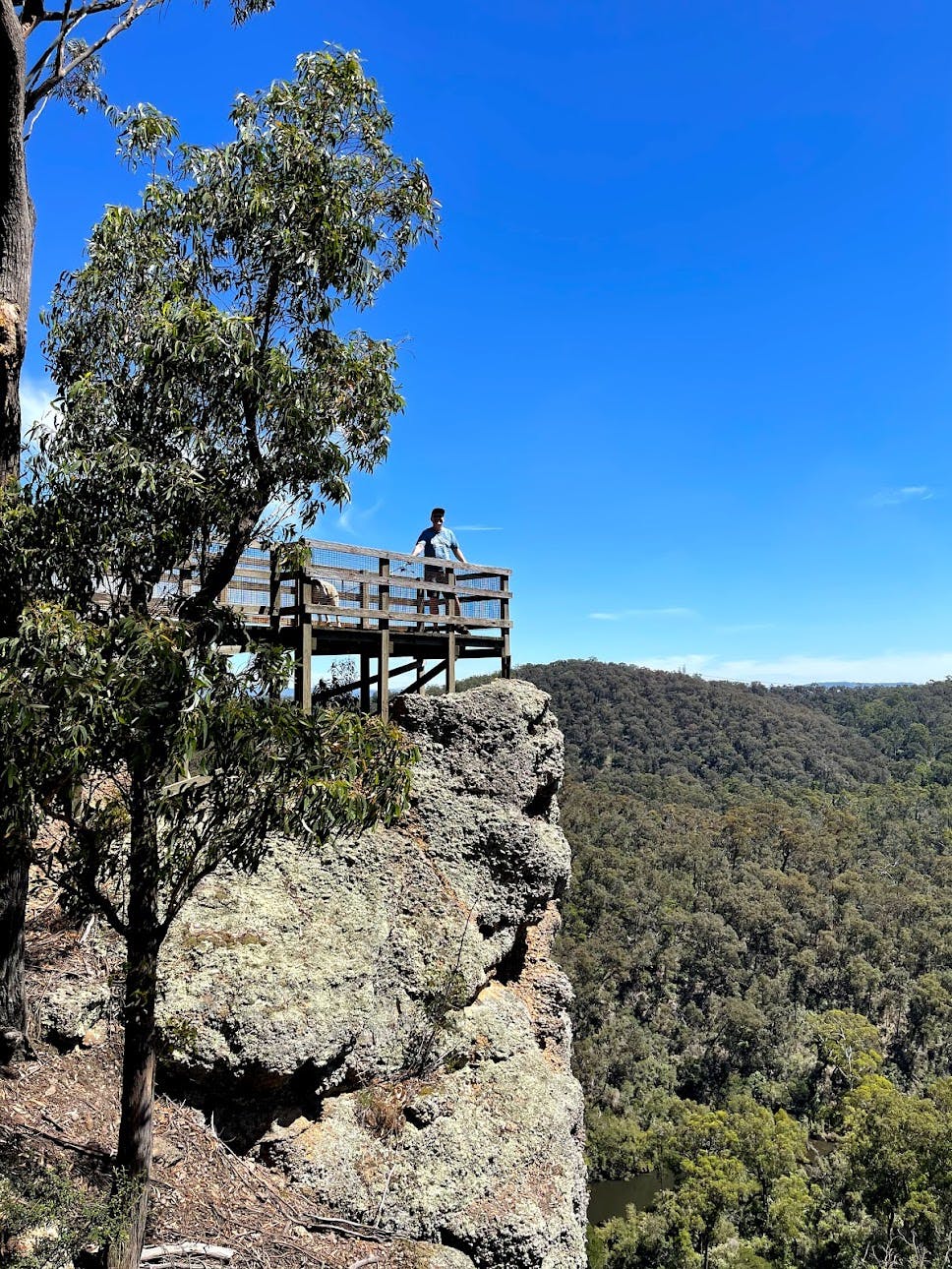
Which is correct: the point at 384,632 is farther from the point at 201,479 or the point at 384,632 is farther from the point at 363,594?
the point at 201,479

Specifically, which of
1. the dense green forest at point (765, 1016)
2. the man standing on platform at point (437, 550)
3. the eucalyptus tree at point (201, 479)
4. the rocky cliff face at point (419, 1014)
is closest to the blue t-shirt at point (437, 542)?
the man standing on platform at point (437, 550)

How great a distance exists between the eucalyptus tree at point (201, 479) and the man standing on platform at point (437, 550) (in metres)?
5.46

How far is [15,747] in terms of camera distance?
329cm

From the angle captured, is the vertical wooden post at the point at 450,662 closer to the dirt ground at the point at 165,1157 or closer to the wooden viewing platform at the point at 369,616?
the wooden viewing platform at the point at 369,616

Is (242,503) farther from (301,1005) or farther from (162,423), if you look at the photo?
(301,1005)

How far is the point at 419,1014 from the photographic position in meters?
7.50

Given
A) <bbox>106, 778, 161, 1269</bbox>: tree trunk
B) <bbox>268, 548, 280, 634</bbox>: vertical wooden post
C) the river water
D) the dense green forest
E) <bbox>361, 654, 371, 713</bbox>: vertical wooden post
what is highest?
<bbox>268, 548, 280, 634</bbox>: vertical wooden post

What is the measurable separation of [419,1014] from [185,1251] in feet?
9.84

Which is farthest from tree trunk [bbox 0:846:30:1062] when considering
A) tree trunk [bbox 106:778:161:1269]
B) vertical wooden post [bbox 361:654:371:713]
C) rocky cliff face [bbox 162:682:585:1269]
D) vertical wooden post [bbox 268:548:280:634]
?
vertical wooden post [bbox 361:654:371:713]

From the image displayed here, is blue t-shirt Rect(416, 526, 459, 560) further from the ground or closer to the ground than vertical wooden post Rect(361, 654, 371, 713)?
further from the ground

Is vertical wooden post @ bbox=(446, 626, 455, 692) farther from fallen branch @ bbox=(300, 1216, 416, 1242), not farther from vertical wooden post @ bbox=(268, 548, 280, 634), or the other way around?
fallen branch @ bbox=(300, 1216, 416, 1242)

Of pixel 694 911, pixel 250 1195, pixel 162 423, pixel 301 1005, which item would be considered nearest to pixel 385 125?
pixel 162 423

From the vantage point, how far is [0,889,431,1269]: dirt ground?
16.3 feet

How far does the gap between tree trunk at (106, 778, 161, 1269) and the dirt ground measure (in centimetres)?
49
